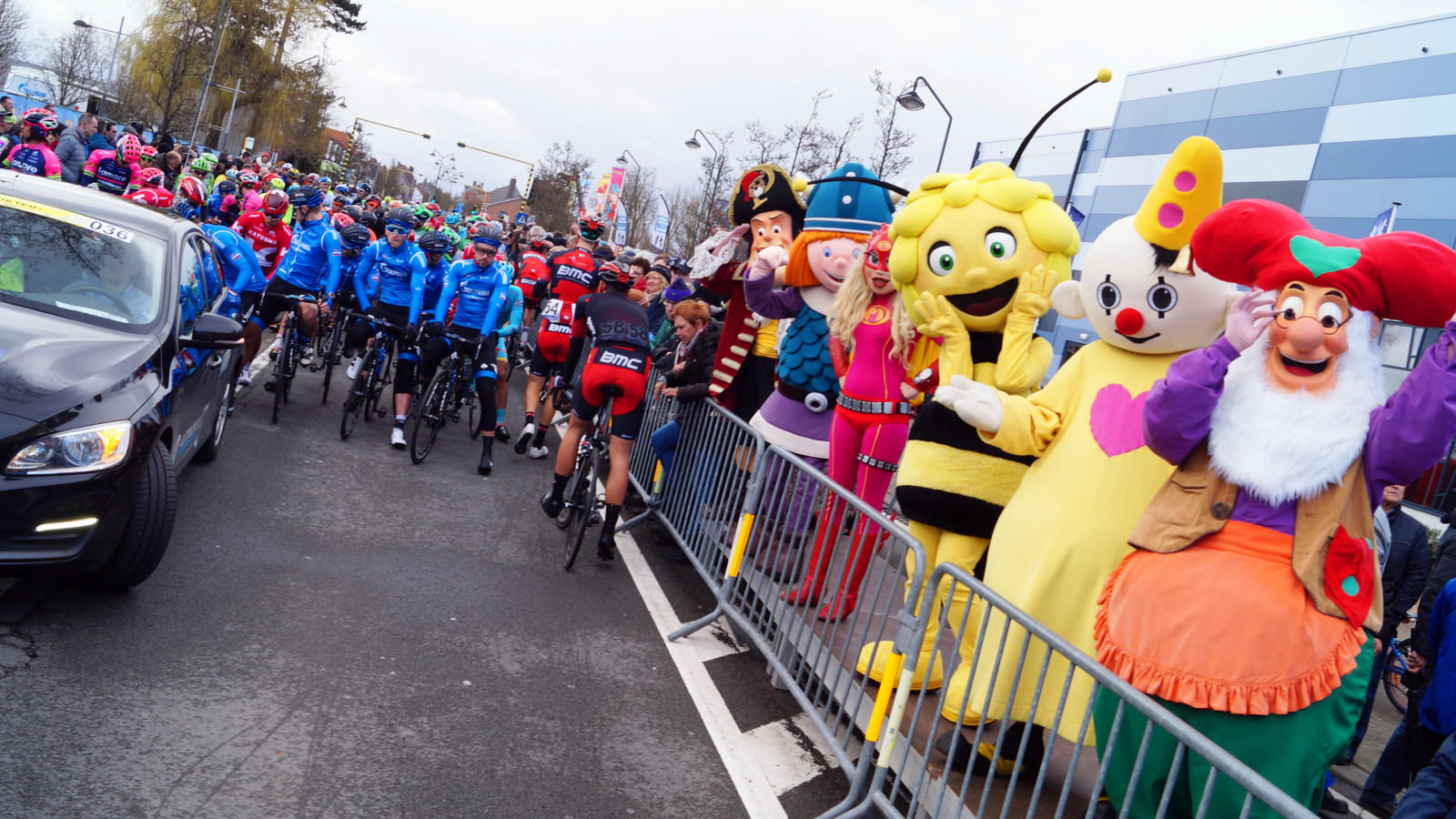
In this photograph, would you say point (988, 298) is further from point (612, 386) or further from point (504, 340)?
point (504, 340)

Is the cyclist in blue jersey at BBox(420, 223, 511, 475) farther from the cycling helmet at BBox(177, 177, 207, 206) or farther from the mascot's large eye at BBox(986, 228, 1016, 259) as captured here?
the mascot's large eye at BBox(986, 228, 1016, 259)

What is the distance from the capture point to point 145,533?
14.6ft

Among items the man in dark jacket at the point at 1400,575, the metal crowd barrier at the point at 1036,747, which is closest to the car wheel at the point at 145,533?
the metal crowd barrier at the point at 1036,747

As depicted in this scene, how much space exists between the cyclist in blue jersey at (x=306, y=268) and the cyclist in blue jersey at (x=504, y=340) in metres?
1.68

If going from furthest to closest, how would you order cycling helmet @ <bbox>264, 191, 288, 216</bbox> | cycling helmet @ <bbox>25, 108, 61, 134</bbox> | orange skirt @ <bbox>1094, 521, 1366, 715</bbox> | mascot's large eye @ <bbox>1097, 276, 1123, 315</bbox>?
cycling helmet @ <bbox>25, 108, 61, 134</bbox>
cycling helmet @ <bbox>264, 191, 288, 216</bbox>
mascot's large eye @ <bbox>1097, 276, 1123, 315</bbox>
orange skirt @ <bbox>1094, 521, 1366, 715</bbox>

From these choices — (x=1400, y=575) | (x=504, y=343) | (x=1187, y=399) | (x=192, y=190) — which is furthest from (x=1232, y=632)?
(x=192, y=190)

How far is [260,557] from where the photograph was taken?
5504mm

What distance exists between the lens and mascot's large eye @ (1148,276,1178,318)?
3.55m

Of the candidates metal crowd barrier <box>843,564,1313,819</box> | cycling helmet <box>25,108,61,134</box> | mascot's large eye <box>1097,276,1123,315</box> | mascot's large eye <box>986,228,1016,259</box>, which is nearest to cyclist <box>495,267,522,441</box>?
mascot's large eye <box>986,228,1016,259</box>

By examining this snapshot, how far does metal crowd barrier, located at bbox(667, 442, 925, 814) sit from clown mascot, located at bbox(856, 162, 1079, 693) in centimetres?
17

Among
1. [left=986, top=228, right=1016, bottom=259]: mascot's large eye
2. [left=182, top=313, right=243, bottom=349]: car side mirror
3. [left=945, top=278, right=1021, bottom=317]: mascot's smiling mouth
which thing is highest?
[left=986, top=228, right=1016, bottom=259]: mascot's large eye

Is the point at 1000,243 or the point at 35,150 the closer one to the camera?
the point at 1000,243

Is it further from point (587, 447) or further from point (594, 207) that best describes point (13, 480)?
point (594, 207)

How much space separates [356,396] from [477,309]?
4.30 ft
